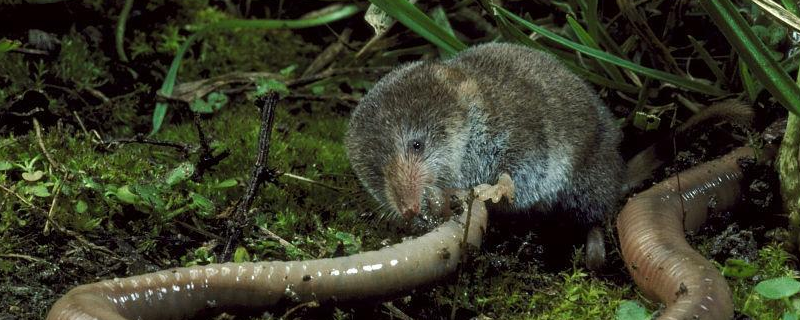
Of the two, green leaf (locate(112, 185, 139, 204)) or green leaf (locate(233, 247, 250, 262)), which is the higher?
green leaf (locate(112, 185, 139, 204))

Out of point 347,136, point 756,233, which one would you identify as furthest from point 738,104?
point 347,136

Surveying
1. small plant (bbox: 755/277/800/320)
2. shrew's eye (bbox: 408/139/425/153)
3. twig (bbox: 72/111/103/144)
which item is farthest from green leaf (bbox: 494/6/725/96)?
twig (bbox: 72/111/103/144)

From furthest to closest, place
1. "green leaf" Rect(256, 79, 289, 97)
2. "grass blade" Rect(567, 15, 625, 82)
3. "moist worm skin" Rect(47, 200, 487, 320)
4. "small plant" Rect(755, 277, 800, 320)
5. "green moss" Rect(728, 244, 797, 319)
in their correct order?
"green leaf" Rect(256, 79, 289, 97)
"grass blade" Rect(567, 15, 625, 82)
"green moss" Rect(728, 244, 797, 319)
"small plant" Rect(755, 277, 800, 320)
"moist worm skin" Rect(47, 200, 487, 320)

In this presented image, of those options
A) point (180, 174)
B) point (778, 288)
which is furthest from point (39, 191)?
point (778, 288)

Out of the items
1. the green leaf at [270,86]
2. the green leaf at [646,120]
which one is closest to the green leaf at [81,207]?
the green leaf at [270,86]

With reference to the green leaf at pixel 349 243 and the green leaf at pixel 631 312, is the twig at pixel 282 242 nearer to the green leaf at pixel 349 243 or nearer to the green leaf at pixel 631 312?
the green leaf at pixel 349 243

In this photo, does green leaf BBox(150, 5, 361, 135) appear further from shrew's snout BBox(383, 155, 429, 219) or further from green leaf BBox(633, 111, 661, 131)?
green leaf BBox(633, 111, 661, 131)

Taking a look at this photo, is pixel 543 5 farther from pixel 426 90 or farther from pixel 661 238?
pixel 661 238

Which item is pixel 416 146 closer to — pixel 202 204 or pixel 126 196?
pixel 202 204
